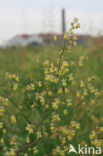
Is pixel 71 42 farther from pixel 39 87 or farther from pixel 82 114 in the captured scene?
pixel 82 114

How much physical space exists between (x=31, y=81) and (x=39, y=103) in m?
0.17

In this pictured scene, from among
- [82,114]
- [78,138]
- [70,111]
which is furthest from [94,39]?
[70,111]

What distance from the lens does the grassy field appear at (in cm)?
212

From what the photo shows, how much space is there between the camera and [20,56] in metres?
8.21

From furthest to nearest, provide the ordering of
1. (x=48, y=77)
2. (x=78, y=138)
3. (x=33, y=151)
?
(x=78, y=138), (x=33, y=151), (x=48, y=77)

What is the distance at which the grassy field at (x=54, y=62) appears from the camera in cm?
212

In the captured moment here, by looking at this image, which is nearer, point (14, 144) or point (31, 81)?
point (14, 144)

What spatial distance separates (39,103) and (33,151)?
1.07ft

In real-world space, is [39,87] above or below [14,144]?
above

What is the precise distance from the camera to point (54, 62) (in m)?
2.20

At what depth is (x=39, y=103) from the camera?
1777 mm

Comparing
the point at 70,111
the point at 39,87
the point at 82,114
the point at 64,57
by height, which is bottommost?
the point at 82,114

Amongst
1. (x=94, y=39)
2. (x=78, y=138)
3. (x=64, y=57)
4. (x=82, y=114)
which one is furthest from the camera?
(x=94, y=39)

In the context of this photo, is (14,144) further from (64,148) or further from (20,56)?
(20,56)
